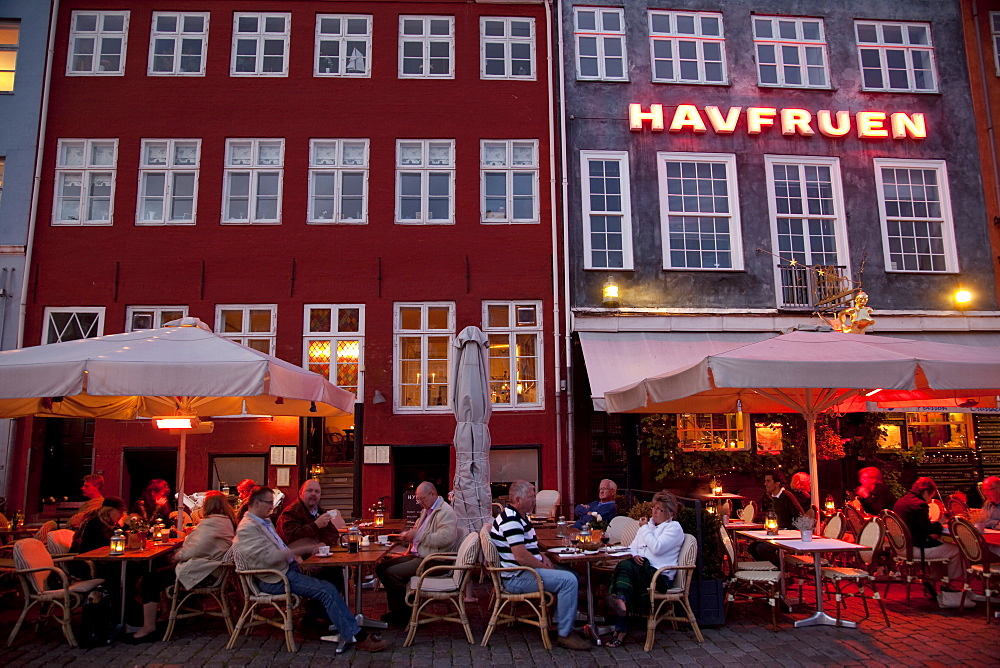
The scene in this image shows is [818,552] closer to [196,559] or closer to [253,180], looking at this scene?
[196,559]

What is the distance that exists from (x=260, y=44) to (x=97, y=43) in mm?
3014

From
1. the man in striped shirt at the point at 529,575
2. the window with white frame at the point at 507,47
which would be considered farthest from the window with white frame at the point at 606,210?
the man in striped shirt at the point at 529,575

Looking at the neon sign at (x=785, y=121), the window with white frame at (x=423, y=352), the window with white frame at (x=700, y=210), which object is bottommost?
the window with white frame at (x=423, y=352)

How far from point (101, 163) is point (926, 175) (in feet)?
52.0

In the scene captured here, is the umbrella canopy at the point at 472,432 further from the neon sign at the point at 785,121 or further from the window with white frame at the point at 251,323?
the neon sign at the point at 785,121

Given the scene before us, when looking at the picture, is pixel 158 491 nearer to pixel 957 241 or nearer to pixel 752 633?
pixel 752 633

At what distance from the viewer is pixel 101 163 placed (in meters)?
13.7

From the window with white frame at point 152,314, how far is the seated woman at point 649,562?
9.58m

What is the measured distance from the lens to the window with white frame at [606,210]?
13.9m

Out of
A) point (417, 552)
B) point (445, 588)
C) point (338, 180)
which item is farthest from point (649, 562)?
point (338, 180)

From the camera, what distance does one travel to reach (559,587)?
6746 millimetres

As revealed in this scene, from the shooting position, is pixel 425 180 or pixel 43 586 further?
pixel 425 180

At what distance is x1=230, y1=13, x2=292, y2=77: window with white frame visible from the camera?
46.3 feet

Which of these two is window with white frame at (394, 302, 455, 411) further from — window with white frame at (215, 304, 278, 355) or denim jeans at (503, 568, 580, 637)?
denim jeans at (503, 568, 580, 637)
